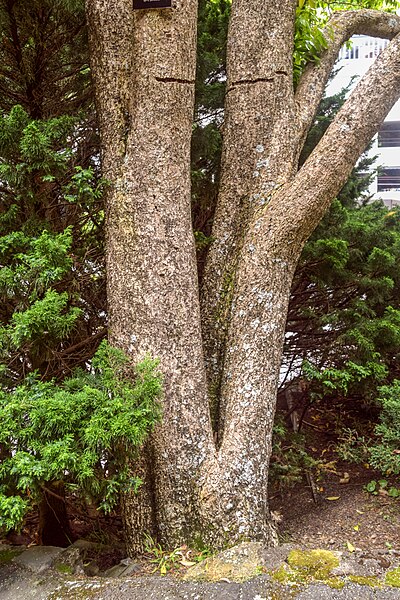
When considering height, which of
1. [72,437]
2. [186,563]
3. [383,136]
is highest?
[383,136]

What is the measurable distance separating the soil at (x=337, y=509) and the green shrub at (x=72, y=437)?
1.31 m

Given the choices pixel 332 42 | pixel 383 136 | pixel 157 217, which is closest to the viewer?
pixel 157 217

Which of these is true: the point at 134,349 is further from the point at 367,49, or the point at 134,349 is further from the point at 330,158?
the point at 367,49

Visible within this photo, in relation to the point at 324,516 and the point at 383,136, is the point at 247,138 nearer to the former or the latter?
the point at 324,516

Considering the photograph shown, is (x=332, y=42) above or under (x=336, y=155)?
above

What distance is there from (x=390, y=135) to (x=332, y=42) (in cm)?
961

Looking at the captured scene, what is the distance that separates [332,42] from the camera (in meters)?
3.33

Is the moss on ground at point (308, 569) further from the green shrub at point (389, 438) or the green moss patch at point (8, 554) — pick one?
the green moss patch at point (8, 554)

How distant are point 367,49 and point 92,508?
467 inches

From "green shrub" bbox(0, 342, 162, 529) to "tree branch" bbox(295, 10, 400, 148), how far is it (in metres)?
2.10

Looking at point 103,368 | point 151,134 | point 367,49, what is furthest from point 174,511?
point 367,49

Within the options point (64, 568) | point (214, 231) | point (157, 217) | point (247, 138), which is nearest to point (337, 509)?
point (64, 568)

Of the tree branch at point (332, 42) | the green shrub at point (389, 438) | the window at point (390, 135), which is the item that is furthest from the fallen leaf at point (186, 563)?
the window at point (390, 135)

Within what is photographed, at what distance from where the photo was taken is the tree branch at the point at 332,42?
3.11m
